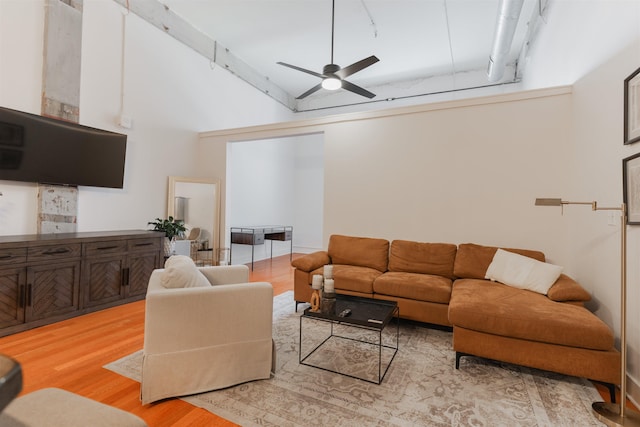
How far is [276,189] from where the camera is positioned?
24.5 ft

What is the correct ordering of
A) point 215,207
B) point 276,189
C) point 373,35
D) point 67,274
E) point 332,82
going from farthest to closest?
point 276,189
point 215,207
point 373,35
point 332,82
point 67,274

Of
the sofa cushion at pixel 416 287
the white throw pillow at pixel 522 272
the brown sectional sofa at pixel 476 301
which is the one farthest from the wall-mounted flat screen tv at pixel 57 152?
the white throw pillow at pixel 522 272

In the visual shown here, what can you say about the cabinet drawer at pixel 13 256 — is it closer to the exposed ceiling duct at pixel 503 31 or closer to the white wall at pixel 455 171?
the white wall at pixel 455 171

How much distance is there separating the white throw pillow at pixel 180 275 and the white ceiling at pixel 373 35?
4263 millimetres

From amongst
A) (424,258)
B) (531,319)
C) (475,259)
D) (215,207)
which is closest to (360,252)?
(424,258)

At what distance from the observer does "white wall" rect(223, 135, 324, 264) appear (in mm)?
6195

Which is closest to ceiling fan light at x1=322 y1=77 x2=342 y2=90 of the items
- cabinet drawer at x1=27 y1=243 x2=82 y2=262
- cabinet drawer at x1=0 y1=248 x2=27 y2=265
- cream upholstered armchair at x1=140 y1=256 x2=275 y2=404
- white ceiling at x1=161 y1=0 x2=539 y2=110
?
white ceiling at x1=161 y1=0 x2=539 y2=110

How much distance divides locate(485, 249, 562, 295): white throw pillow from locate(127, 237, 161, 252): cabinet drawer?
395 centimetres

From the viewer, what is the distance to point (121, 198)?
4238 mm

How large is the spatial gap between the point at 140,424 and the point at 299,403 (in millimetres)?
1111

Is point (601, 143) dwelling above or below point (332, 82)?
below

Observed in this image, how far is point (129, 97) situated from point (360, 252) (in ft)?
12.7

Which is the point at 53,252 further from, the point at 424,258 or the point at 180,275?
the point at 424,258

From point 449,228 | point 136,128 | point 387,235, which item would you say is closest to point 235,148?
point 136,128
